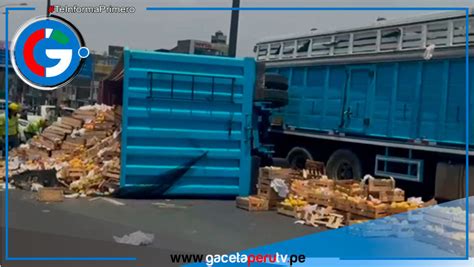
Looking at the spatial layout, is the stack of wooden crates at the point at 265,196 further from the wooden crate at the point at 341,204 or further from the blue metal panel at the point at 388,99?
the blue metal panel at the point at 388,99

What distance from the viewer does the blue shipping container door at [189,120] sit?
926cm

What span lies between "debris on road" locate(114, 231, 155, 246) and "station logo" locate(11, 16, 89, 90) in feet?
5.97

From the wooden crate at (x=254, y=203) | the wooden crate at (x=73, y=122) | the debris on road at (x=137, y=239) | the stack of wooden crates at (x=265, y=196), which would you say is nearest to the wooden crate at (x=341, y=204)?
the stack of wooden crates at (x=265, y=196)

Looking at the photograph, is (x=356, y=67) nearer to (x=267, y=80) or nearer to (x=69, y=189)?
(x=267, y=80)

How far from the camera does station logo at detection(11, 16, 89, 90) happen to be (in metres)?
5.50

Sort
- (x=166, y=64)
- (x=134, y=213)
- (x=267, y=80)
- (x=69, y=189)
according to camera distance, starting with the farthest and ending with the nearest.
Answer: (x=267, y=80), (x=69, y=189), (x=166, y=64), (x=134, y=213)

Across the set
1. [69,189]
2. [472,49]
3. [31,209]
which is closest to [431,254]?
[472,49]

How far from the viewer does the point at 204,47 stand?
28.0 ft

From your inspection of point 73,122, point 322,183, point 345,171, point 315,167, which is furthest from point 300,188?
point 73,122

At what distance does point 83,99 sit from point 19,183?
7.99ft

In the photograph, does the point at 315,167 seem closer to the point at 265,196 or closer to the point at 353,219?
the point at 265,196

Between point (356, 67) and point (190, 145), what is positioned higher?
point (356, 67)

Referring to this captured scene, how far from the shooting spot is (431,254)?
21.4 feet

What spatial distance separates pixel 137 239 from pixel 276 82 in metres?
5.96
